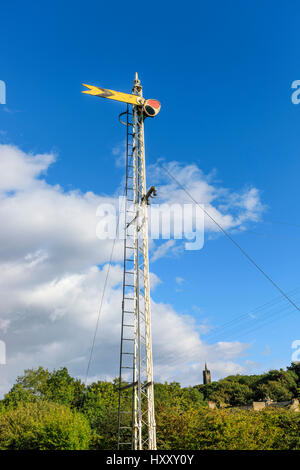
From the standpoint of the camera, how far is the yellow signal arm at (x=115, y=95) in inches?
742

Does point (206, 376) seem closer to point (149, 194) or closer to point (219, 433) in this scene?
point (219, 433)

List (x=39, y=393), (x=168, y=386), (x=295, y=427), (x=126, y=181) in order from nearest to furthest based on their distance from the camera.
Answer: (x=126, y=181)
(x=295, y=427)
(x=39, y=393)
(x=168, y=386)

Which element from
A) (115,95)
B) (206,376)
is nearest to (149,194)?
(115,95)

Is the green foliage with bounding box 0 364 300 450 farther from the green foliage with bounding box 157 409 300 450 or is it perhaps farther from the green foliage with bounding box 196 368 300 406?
the green foliage with bounding box 196 368 300 406

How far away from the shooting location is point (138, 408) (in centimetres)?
1527

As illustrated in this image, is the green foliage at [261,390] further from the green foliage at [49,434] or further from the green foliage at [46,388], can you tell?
the green foliage at [49,434]

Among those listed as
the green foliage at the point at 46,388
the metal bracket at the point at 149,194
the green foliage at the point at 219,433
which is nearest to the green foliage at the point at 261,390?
the green foliage at the point at 46,388

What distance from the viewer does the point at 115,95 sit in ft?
63.3

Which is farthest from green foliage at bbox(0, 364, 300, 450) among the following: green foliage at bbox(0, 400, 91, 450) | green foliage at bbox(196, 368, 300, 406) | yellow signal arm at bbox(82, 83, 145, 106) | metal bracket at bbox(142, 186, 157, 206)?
green foliage at bbox(196, 368, 300, 406)

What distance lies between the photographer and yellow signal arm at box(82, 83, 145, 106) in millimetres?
18844
